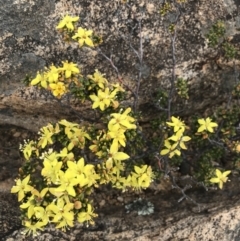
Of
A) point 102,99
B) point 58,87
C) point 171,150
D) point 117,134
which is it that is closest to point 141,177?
point 171,150

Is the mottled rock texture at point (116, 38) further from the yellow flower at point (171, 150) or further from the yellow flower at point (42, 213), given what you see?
the yellow flower at point (42, 213)

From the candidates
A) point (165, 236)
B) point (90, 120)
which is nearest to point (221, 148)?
point (165, 236)

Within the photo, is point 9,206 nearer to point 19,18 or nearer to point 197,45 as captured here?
point 19,18

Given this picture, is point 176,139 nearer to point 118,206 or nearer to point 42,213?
point 42,213

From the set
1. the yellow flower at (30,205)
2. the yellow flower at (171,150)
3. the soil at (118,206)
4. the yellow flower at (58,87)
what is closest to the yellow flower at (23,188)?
the yellow flower at (30,205)

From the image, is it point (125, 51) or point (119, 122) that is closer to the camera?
point (119, 122)
